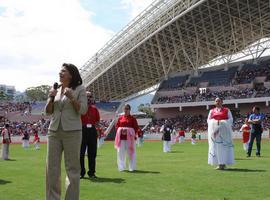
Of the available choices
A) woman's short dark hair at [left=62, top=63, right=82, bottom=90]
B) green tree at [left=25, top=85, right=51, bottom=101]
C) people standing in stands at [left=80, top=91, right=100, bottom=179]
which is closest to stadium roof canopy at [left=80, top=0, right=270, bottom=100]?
people standing in stands at [left=80, top=91, right=100, bottom=179]

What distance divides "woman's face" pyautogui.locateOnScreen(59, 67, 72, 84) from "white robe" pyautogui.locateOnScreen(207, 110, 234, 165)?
7.03m

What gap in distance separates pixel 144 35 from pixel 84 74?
524 inches

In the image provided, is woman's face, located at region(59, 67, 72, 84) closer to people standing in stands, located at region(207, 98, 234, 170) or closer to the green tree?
people standing in stands, located at region(207, 98, 234, 170)

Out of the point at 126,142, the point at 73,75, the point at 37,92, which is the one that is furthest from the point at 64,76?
the point at 37,92

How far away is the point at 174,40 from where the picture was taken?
61.7 metres

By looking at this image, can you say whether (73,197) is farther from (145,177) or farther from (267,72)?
(267,72)

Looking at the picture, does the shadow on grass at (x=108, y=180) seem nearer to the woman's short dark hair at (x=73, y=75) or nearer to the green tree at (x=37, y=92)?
the woman's short dark hair at (x=73, y=75)

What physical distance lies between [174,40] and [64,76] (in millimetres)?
56233

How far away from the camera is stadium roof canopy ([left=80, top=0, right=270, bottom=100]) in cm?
5438

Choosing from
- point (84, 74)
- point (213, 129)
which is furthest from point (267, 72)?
point (213, 129)

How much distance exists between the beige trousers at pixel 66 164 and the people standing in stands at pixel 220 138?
271 inches

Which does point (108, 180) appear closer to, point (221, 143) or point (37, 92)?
point (221, 143)

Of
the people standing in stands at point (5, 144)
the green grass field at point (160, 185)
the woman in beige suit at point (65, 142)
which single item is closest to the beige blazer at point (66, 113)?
the woman in beige suit at point (65, 142)

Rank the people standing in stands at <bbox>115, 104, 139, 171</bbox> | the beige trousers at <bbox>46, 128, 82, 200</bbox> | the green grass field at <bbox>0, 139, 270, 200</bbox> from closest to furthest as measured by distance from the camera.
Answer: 1. the beige trousers at <bbox>46, 128, 82, 200</bbox>
2. the green grass field at <bbox>0, 139, 270, 200</bbox>
3. the people standing in stands at <bbox>115, 104, 139, 171</bbox>
